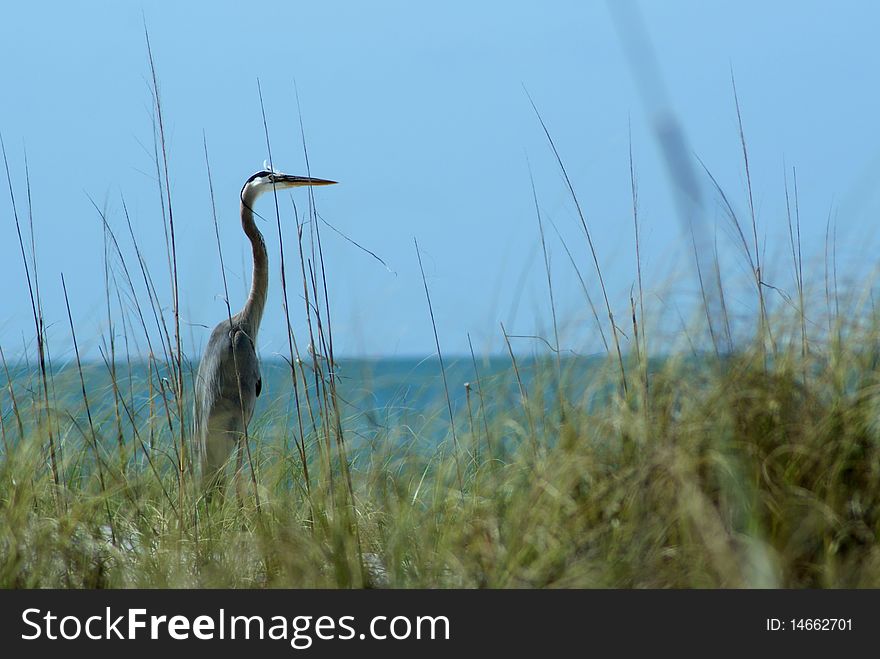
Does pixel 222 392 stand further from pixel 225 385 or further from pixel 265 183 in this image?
pixel 265 183

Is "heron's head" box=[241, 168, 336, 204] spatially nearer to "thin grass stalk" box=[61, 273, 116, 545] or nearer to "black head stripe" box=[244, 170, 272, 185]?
"black head stripe" box=[244, 170, 272, 185]

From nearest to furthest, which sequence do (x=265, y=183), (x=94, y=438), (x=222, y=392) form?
(x=94, y=438) → (x=222, y=392) → (x=265, y=183)

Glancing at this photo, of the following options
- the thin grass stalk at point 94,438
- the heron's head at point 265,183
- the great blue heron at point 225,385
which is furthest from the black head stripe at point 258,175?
the thin grass stalk at point 94,438

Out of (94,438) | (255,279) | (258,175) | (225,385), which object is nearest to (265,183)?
(258,175)

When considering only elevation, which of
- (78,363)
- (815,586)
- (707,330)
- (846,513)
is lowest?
(815,586)

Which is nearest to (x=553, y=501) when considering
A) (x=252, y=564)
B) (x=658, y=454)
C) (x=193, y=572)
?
(x=658, y=454)

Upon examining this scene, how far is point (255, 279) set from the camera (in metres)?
4.38

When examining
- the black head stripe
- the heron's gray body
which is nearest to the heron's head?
the black head stripe

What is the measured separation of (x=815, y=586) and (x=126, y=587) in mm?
1289

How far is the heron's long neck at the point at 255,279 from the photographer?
14.2 ft

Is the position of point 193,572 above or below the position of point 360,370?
below

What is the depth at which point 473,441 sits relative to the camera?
96.8 inches

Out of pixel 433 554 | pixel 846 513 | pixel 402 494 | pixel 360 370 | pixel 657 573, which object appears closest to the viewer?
pixel 657 573

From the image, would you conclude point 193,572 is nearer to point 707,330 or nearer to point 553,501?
point 553,501
